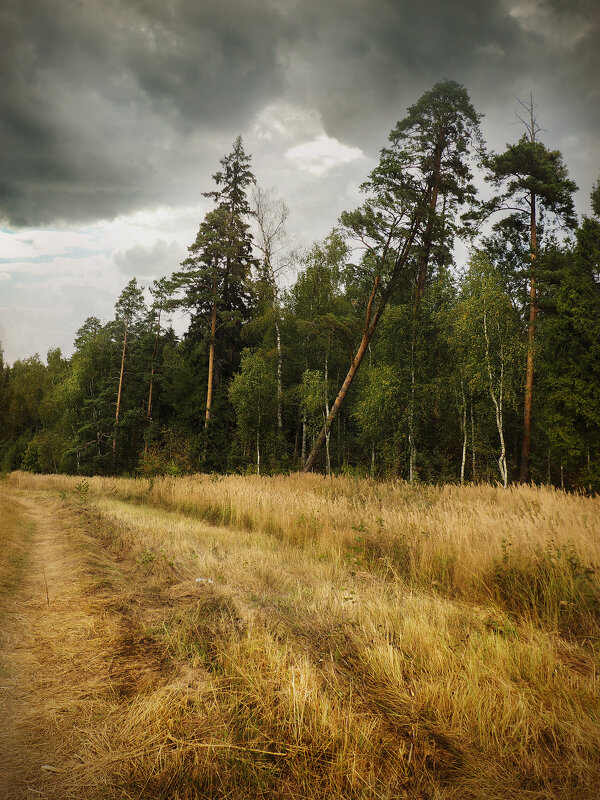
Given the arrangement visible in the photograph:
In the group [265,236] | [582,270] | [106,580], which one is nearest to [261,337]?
[265,236]

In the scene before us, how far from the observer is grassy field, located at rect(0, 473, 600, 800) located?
5.81 feet

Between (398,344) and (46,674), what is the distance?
57.9ft

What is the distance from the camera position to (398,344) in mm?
18031

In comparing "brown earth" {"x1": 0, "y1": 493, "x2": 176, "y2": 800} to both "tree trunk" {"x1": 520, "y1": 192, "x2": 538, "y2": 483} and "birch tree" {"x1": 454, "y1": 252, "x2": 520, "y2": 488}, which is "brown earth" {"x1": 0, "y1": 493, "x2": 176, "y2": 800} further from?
"tree trunk" {"x1": 520, "y1": 192, "x2": 538, "y2": 483}

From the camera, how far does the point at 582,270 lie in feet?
52.2

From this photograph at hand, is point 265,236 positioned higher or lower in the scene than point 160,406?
higher

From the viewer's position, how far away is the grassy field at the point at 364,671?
5.81ft

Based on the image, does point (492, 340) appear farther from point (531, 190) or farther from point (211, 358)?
point (211, 358)

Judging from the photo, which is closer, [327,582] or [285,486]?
[327,582]

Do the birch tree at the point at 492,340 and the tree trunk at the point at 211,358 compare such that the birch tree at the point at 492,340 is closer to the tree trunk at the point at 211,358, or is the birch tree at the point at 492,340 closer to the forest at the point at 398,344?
the forest at the point at 398,344

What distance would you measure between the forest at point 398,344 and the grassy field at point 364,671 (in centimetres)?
1101

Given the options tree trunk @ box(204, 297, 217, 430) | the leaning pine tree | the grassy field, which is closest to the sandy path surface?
the grassy field

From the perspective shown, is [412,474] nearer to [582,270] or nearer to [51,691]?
[582,270]

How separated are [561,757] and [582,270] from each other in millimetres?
19715
